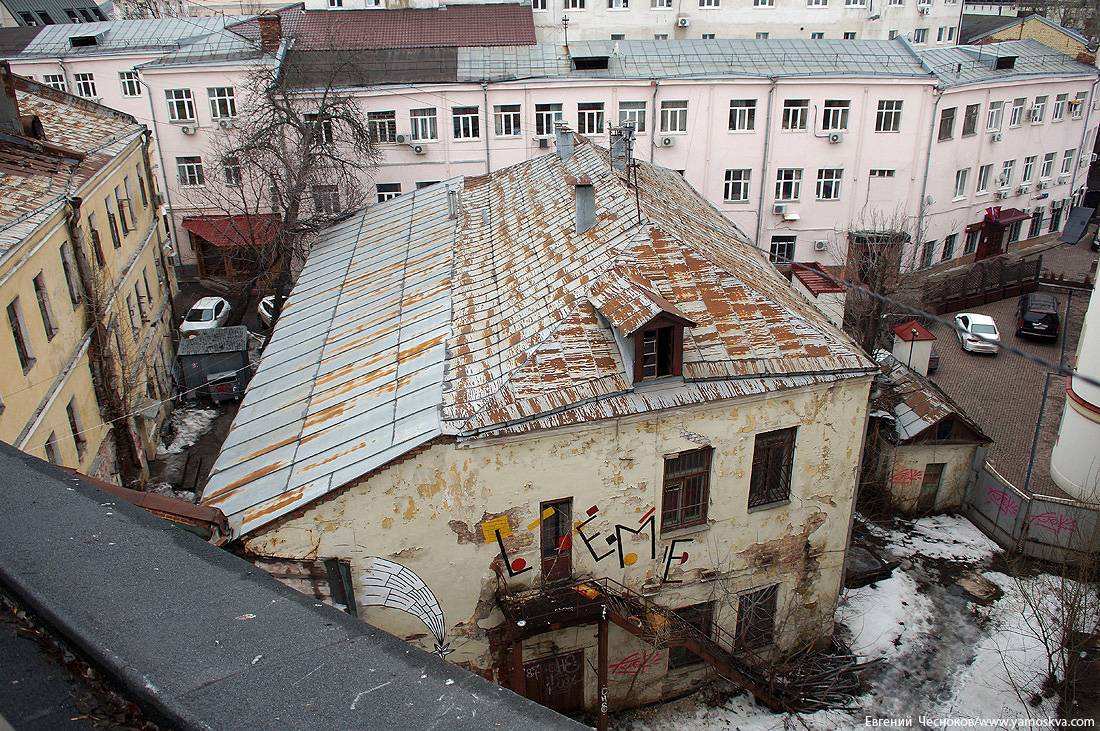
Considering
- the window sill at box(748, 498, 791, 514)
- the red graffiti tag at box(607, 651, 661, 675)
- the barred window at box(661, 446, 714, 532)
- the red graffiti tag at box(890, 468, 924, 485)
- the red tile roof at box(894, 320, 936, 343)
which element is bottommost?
the red graffiti tag at box(890, 468, 924, 485)

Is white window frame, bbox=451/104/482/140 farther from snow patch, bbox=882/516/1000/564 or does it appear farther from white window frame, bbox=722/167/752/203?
snow patch, bbox=882/516/1000/564

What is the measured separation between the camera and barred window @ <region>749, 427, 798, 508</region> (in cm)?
1572

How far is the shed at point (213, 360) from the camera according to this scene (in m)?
29.5

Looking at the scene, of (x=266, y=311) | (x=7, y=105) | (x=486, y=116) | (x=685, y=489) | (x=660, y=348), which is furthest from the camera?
(x=486, y=116)

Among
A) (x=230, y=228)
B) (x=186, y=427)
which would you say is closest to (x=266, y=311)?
(x=230, y=228)

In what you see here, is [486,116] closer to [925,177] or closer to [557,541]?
[925,177]

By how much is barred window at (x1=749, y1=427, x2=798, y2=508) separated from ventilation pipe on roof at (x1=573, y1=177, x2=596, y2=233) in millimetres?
5832

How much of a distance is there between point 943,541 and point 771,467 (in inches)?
412

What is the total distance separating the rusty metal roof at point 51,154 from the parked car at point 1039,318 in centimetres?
3834

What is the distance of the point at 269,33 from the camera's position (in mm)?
39469

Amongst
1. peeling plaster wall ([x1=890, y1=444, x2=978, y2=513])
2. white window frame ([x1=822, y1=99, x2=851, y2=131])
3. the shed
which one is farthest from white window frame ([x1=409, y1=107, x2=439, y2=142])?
peeling plaster wall ([x1=890, y1=444, x2=978, y2=513])

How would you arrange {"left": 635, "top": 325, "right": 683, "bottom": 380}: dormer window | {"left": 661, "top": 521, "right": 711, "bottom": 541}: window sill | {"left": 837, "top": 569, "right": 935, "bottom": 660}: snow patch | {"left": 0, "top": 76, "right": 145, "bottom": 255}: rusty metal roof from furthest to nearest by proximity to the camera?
{"left": 0, "top": 76, "right": 145, "bottom": 255}: rusty metal roof → {"left": 837, "top": 569, "right": 935, "bottom": 660}: snow patch → {"left": 661, "top": 521, "right": 711, "bottom": 541}: window sill → {"left": 635, "top": 325, "right": 683, "bottom": 380}: dormer window

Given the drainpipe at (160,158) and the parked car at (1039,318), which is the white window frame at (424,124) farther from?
the parked car at (1039,318)

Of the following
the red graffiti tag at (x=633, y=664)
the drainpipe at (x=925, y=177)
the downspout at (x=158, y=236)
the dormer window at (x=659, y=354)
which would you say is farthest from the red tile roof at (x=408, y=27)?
the red graffiti tag at (x=633, y=664)
